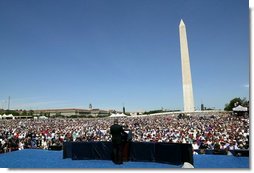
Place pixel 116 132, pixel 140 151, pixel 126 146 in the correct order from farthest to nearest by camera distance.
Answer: pixel 140 151 → pixel 126 146 → pixel 116 132

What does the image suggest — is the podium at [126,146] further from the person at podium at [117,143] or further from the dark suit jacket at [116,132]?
the dark suit jacket at [116,132]

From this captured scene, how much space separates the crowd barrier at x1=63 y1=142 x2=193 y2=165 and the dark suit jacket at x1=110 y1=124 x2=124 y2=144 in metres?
0.53

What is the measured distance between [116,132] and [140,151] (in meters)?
1.13

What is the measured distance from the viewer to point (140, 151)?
870 centimetres

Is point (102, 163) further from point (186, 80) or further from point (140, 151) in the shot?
point (186, 80)

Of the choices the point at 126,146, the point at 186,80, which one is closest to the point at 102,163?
the point at 126,146

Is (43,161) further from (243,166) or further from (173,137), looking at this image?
(173,137)

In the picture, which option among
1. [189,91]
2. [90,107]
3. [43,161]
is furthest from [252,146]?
[90,107]

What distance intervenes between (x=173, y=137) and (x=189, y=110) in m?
22.6

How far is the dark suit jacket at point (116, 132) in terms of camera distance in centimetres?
799

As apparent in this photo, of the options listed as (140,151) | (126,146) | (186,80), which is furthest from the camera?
(186,80)

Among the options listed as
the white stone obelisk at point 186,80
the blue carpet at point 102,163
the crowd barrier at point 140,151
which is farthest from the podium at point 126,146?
the white stone obelisk at point 186,80

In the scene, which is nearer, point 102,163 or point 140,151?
point 102,163

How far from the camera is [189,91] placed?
37.2 m
